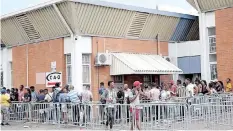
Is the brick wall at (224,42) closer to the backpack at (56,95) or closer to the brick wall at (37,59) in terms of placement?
the brick wall at (37,59)

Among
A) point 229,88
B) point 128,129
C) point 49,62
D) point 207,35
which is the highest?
point 207,35

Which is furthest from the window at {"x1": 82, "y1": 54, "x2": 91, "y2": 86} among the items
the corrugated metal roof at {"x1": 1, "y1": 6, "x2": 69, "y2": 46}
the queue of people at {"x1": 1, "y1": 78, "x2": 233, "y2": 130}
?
the corrugated metal roof at {"x1": 1, "y1": 6, "x2": 69, "y2": 46}

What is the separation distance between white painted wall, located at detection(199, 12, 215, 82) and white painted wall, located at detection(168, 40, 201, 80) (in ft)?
1.76

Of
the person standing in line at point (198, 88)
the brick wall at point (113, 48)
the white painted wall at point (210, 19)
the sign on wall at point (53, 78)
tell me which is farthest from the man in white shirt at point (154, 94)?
the white painted wall at point (210, 19)

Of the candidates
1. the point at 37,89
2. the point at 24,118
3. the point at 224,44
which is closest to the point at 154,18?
the point at 224,44

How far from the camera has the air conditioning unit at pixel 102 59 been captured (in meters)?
19.7

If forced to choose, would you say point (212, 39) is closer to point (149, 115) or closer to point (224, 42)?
point (224, 42)

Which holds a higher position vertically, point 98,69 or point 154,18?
point 154,18

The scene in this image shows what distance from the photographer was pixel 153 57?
22172 millimetres

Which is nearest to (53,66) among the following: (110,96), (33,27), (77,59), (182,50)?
(77,59)

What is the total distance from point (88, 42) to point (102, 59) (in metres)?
1.05

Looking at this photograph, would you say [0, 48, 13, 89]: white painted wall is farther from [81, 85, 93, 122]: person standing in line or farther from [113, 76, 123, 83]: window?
[81, 85, 93, 122]: person standing in line

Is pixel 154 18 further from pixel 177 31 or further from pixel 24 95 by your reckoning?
pixel 24 95

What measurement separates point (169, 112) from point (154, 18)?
28.9 feet
